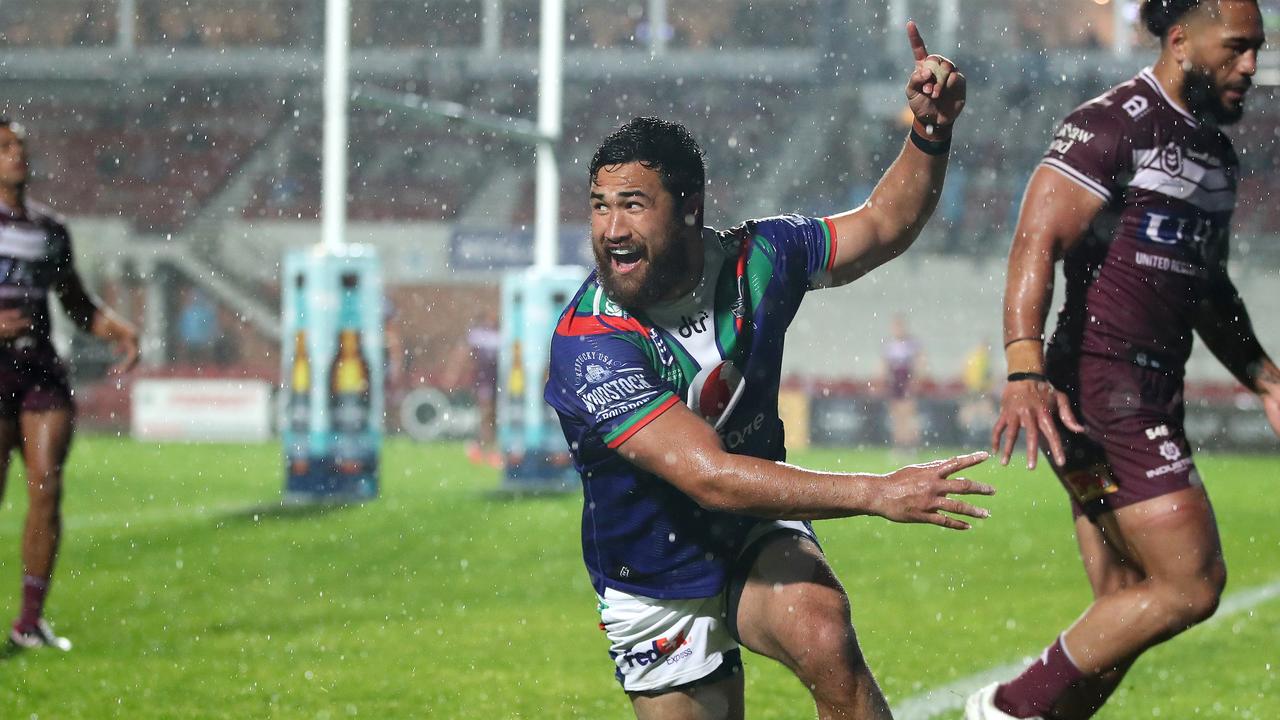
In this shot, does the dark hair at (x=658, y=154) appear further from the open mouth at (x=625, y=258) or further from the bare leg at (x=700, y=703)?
the bare leg at (x=700, y=703)

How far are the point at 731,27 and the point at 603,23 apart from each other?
9.29 ft

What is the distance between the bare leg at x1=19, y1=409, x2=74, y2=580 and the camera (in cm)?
627

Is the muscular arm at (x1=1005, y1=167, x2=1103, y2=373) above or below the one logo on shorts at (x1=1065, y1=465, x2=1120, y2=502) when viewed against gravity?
above

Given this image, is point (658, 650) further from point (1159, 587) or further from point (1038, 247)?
point (1038, 247)

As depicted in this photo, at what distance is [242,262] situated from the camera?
1227 inches

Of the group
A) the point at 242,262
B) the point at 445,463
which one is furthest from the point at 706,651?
the point at 242,262

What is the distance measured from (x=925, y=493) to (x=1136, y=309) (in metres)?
1.24

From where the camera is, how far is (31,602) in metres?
6.25

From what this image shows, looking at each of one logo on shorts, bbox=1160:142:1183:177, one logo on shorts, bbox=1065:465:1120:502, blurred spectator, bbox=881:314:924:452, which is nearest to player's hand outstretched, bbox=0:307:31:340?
one logo on shorts, bbox=1065:465:1120:502

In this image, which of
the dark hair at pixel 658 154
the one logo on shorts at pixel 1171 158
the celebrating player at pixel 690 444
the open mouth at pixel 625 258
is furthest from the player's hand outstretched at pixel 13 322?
the one logo on shorts at pixel 1171 158

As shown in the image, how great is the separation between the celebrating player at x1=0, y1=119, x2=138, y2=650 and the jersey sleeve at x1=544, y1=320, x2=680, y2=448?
356cm

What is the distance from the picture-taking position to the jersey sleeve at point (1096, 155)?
12.5 ft

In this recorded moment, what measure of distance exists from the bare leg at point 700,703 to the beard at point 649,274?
87cm

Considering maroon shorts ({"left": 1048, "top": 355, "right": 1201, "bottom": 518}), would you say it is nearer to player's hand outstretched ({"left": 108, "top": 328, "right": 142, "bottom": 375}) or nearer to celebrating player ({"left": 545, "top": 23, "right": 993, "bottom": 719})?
celebrating player ({"left": 545, "top": 23, "right": 993, "bottom": 719})
